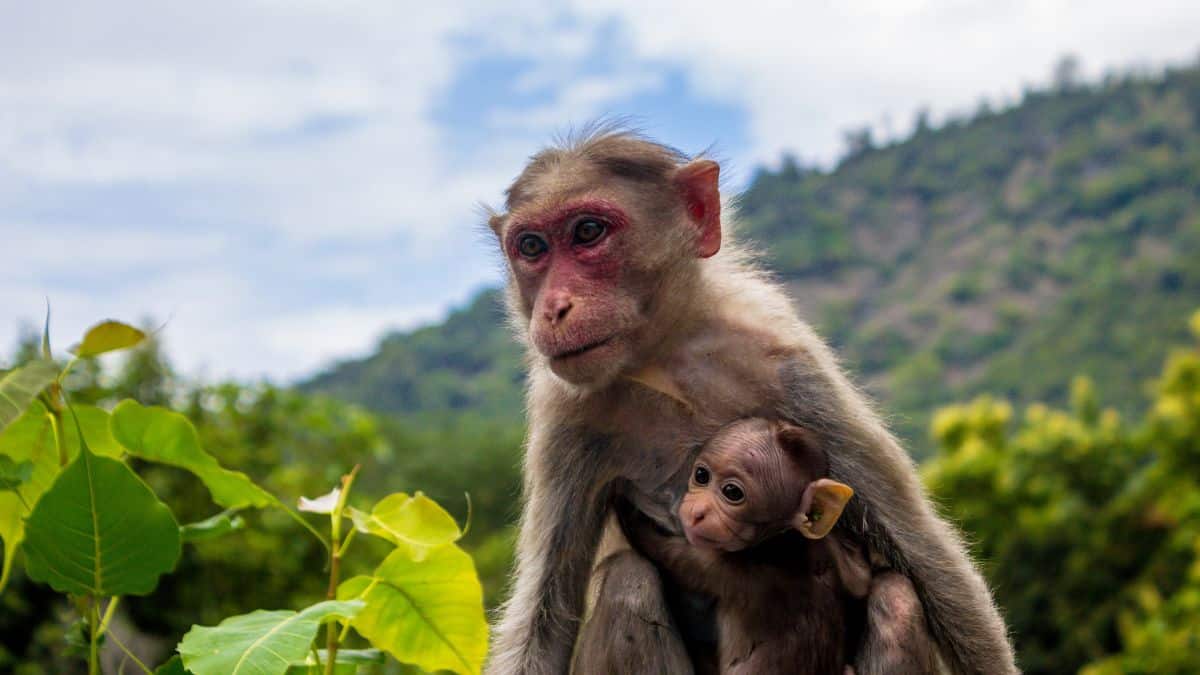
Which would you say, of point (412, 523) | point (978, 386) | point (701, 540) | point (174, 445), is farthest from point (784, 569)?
point (978, 386)

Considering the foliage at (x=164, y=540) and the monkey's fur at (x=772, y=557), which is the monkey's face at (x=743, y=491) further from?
the foliage at (x=164, y=540)

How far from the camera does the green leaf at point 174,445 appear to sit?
108 inches

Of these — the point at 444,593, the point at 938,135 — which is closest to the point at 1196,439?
the point at 444,593

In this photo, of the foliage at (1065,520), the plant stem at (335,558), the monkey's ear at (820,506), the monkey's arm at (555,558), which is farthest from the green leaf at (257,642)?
→ the foliage at (1065,520)

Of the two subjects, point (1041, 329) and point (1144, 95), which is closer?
point (1041, 329)

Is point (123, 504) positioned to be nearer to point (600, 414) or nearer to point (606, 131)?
point (600, 414)

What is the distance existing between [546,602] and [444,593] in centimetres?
121

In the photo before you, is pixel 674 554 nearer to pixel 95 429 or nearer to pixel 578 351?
pixel 578 351

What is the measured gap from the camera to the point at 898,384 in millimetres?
69812

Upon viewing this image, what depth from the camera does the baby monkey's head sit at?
11.1 ft

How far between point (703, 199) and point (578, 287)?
24.3 inches

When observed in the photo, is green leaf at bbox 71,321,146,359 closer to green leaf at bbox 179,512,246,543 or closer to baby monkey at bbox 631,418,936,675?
green leaf at bbox 179,512,246,543

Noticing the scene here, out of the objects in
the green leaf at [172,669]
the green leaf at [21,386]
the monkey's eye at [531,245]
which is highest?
the monkey's eye at [531,245]

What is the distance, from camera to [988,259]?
3398 inches
